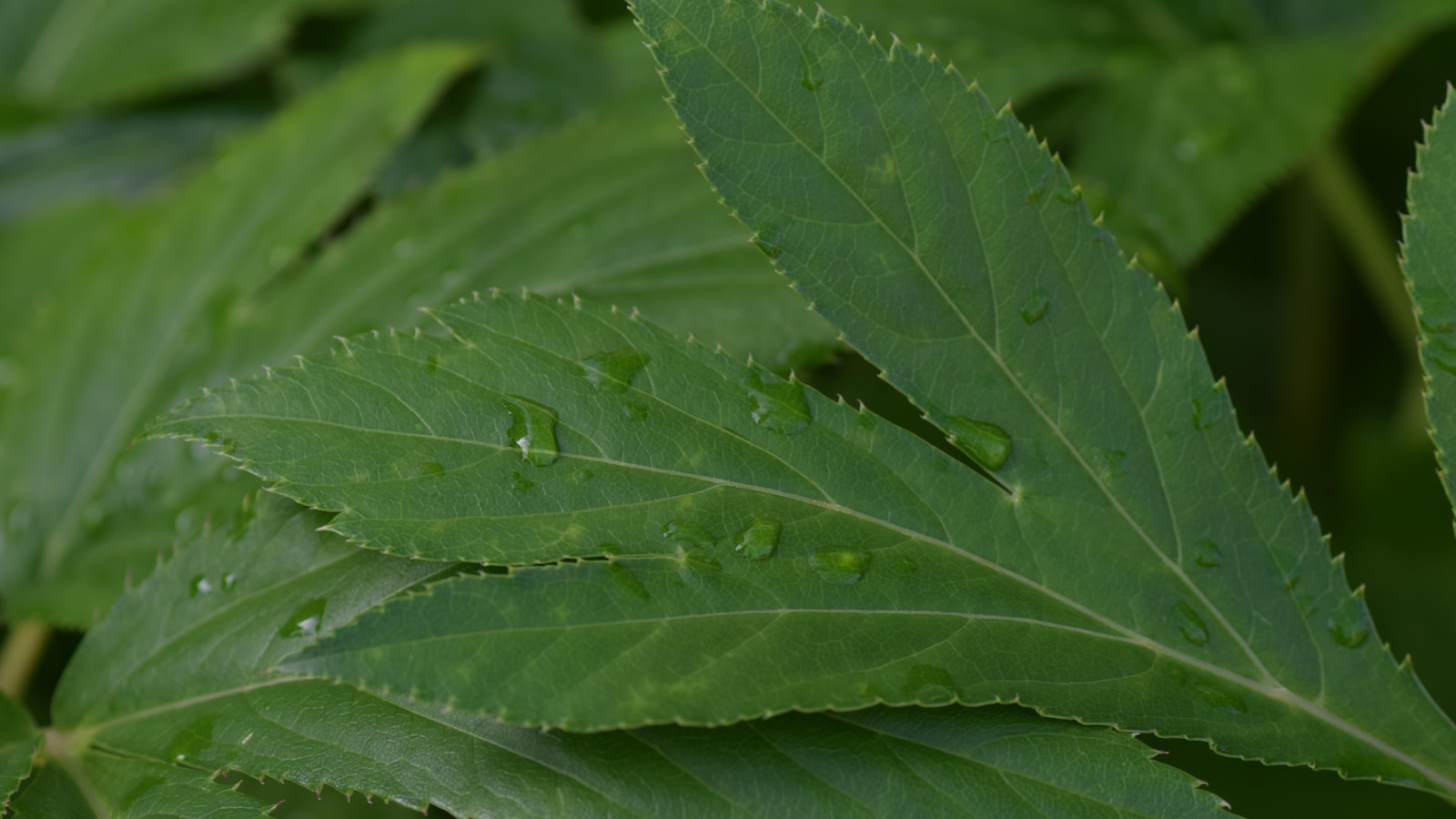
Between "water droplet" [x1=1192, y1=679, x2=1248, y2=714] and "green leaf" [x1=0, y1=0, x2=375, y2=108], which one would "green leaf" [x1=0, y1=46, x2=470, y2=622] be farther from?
"water droplet" [x1=1192, y1=679, x2=1248, y2=714]

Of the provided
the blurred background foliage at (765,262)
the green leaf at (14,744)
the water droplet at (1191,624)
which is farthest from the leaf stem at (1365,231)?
the green leaf at (14,744)

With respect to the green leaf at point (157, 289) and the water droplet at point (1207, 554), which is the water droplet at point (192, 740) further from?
the water droplet at point (1207, 554)

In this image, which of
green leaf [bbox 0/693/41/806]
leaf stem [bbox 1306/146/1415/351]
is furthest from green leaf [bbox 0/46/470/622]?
leaf stem [bbox 1306/146/1415/351]

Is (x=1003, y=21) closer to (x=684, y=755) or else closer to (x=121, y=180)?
(x=684, y=755)

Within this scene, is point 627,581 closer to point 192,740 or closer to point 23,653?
point 192,740

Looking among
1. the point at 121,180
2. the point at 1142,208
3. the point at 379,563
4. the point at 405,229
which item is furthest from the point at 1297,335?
the point at 121,180

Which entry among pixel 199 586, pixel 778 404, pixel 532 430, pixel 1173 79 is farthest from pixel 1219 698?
pixel 1173 79
